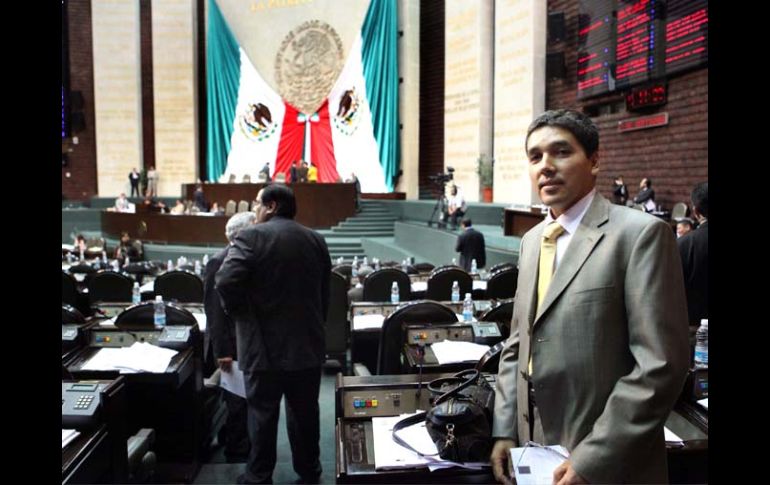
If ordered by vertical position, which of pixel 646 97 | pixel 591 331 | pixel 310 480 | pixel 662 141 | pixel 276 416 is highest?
pixel 646 97

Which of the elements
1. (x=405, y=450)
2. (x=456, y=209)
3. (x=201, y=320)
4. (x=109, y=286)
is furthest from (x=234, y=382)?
(x=456, y=209)

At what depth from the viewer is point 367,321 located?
385 cm

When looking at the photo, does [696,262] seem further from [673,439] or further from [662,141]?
[662,141]

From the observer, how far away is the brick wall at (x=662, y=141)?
8.35 metres

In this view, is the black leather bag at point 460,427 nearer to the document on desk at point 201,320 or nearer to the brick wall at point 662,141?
the document on desk at point 201,320

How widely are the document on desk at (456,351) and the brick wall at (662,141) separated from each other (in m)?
6.33

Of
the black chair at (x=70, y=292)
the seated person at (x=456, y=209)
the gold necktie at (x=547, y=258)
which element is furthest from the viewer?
the seated person at (x=456, y=209)

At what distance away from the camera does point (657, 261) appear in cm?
131

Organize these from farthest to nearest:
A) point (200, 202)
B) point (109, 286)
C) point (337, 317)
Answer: point (200, 202) < point (109, 286) < point (337, 317)

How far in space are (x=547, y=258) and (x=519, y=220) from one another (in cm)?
805

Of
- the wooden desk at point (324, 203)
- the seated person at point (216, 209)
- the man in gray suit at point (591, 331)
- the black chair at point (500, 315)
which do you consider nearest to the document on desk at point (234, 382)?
the black chair at point (500, 315)

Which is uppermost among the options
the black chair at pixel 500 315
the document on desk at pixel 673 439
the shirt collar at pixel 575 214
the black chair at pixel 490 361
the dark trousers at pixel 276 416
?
the shirt collar at pixel 575 214

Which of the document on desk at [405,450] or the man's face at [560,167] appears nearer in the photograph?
the man's face at [560,167]
